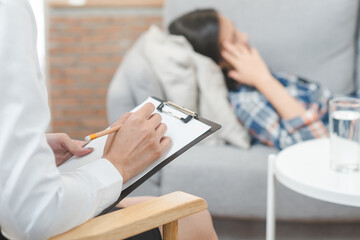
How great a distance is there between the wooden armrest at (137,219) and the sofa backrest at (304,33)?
1347 mm

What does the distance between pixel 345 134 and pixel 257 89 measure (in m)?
0.66

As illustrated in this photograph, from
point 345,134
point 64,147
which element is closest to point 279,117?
point 345,134

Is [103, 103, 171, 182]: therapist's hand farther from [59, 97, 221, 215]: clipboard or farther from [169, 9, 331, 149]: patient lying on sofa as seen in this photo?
[169, 9, 331, 149]: patient lying on sofa

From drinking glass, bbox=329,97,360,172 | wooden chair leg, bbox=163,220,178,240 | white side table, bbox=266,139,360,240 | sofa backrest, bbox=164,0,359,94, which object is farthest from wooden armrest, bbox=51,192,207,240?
sofa backrest, bbox=164,0,359,94

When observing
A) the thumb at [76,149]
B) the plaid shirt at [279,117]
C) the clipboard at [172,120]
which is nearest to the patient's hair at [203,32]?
the plaid shirt at [279,117]

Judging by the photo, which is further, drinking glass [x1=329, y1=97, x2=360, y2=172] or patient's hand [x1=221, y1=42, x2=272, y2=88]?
patient's hand [x1=221, y1=42, x2=272, y2=88]

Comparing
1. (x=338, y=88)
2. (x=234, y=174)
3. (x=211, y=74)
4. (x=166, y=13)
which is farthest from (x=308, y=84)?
(x=166, y=13)

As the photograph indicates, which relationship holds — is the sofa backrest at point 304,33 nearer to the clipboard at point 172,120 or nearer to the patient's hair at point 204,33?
the patient's hair at point 204,33

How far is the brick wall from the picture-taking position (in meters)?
2.70

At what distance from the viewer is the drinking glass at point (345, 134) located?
129 cm

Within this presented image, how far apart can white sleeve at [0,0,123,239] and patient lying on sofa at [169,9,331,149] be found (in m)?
1.15

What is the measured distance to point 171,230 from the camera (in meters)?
0.90

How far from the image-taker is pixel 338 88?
2.13 metres

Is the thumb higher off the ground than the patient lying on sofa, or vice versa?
the thumb
